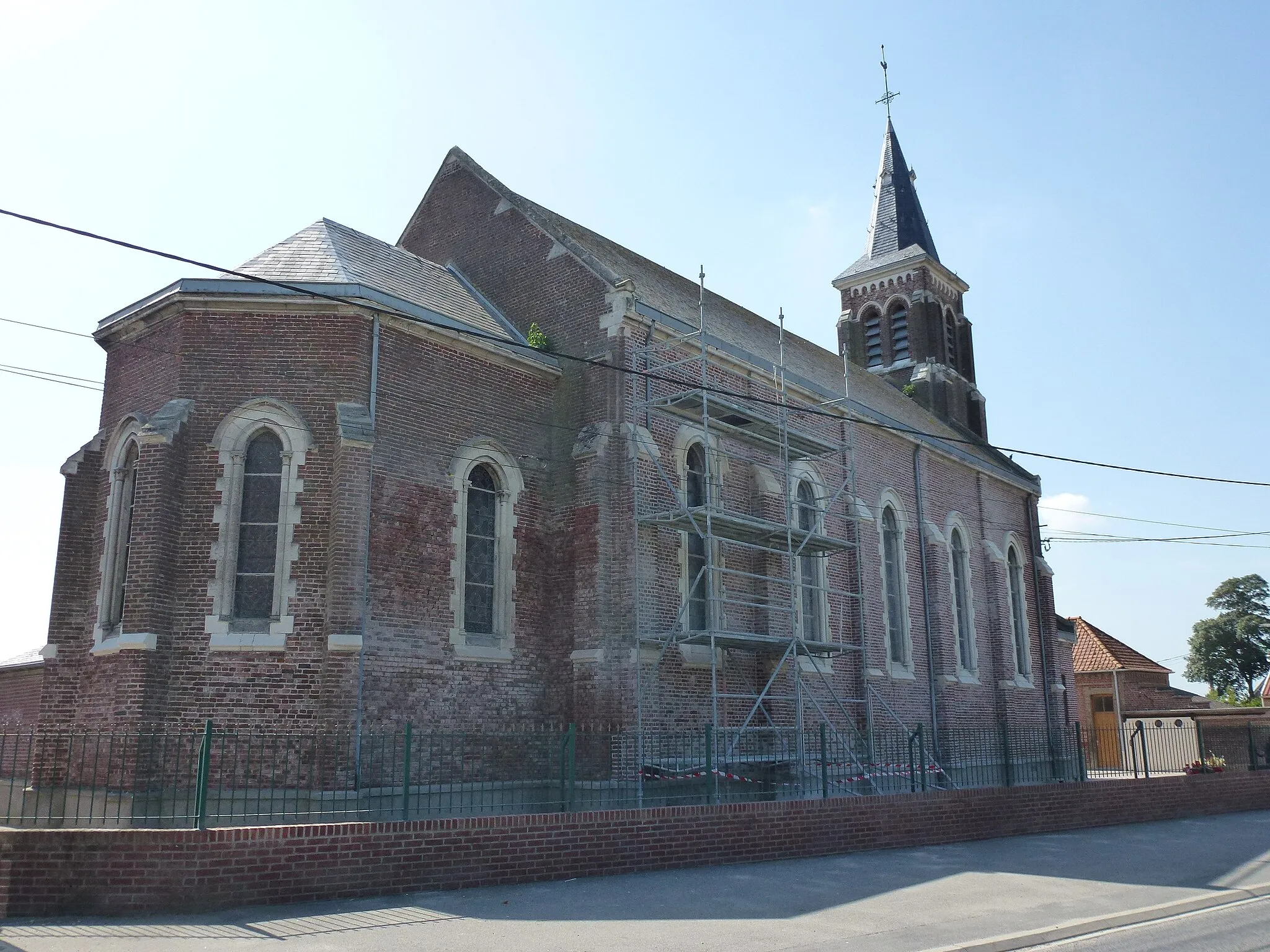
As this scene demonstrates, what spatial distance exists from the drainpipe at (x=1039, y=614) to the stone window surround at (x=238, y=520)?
2174 centimetres

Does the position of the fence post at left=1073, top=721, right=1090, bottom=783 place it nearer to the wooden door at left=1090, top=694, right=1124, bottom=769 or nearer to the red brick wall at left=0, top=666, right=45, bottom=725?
the wooden door at left=1090, top=694, right=1124, bottom=769

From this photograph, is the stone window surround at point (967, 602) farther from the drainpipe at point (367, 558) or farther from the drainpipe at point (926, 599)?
the drainpipe at point (367, 558)

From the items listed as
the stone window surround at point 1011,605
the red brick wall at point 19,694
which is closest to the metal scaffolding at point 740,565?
the stone window surround at point 1011,605

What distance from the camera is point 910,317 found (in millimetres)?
33562

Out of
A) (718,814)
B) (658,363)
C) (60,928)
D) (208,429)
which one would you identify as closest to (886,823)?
(718,814)

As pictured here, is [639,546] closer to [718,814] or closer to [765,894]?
[718,814]

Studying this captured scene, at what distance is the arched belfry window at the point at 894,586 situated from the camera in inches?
915

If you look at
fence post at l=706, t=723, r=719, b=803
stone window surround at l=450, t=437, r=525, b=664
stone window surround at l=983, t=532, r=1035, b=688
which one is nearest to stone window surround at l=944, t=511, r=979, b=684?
stone window surround at l=983, t=532, r=1035, b=688

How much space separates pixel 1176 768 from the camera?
21562mm

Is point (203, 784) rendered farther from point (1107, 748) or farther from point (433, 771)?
point (1107, 748)

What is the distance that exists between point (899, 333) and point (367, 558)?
77.5 ft

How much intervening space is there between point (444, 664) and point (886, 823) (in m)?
6.50

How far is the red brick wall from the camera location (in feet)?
78.1

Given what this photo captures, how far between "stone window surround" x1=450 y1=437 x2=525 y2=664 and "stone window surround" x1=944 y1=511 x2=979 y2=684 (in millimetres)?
12785
